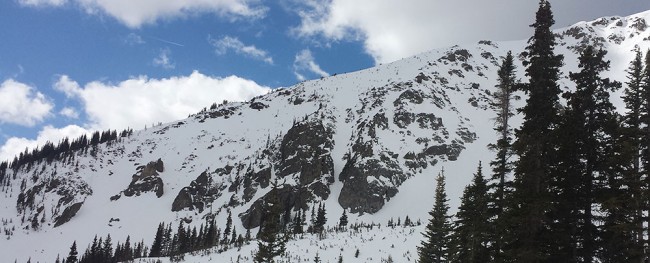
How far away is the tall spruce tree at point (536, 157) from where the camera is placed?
17.2 metres

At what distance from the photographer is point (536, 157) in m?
18.1

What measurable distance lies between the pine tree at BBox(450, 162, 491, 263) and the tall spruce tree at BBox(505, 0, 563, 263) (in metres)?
6.20

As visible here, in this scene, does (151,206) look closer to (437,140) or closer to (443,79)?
(437,140)

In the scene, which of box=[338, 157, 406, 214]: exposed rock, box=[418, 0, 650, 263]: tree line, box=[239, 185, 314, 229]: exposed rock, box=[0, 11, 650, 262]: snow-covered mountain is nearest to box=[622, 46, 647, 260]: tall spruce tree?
box=[418, 0, 650, 263]: tree line

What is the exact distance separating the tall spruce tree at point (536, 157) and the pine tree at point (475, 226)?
6205 millimetres

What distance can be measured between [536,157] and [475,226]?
9345 millimetres

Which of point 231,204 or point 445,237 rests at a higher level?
point 231,204

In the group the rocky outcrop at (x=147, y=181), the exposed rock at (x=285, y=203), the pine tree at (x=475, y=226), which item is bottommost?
the pine tree at (x=475, y=226)

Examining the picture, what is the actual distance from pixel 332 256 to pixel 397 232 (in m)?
12.4

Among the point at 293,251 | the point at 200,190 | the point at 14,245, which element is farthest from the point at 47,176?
the point at 293,251

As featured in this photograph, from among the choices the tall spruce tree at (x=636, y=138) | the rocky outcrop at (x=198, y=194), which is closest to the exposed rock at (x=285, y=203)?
the rocky outcrop at (x=198, y=194)

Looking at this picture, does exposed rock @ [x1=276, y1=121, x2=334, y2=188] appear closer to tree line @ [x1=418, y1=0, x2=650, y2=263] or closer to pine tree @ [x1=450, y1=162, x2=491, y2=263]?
pine tree @ [x1=450, y1=162, x2=491, y2=263]

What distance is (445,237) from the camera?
112 feet

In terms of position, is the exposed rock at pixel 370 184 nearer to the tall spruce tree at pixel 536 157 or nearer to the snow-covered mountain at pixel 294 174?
the snow-covered mountain at pixel 294 174
